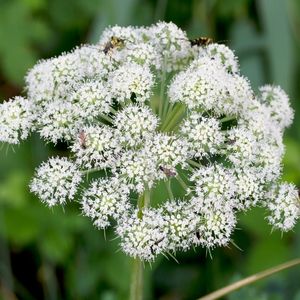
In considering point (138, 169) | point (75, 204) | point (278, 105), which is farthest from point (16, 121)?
point (75, 204)

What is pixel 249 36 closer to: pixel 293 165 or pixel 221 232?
pixel 293 165

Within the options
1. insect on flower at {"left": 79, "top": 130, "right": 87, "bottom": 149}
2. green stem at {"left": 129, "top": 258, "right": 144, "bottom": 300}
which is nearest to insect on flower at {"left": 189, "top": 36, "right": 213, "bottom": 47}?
insect on flower at {"left": 79, "top": 130, "right": 87, "bottom": 149}

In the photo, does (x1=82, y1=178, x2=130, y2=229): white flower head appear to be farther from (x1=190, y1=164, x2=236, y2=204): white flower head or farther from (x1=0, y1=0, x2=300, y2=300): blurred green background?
(x1=0, y1=0, x2=300, y2=300): blurred green background

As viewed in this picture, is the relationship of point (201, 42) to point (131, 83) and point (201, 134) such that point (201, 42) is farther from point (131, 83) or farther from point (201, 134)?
point (201, 134)

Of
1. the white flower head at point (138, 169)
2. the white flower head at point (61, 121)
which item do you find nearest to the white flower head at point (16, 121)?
the white flower head at point (61, 121)

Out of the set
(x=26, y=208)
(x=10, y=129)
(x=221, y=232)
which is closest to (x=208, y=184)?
(x=221, y=232)
